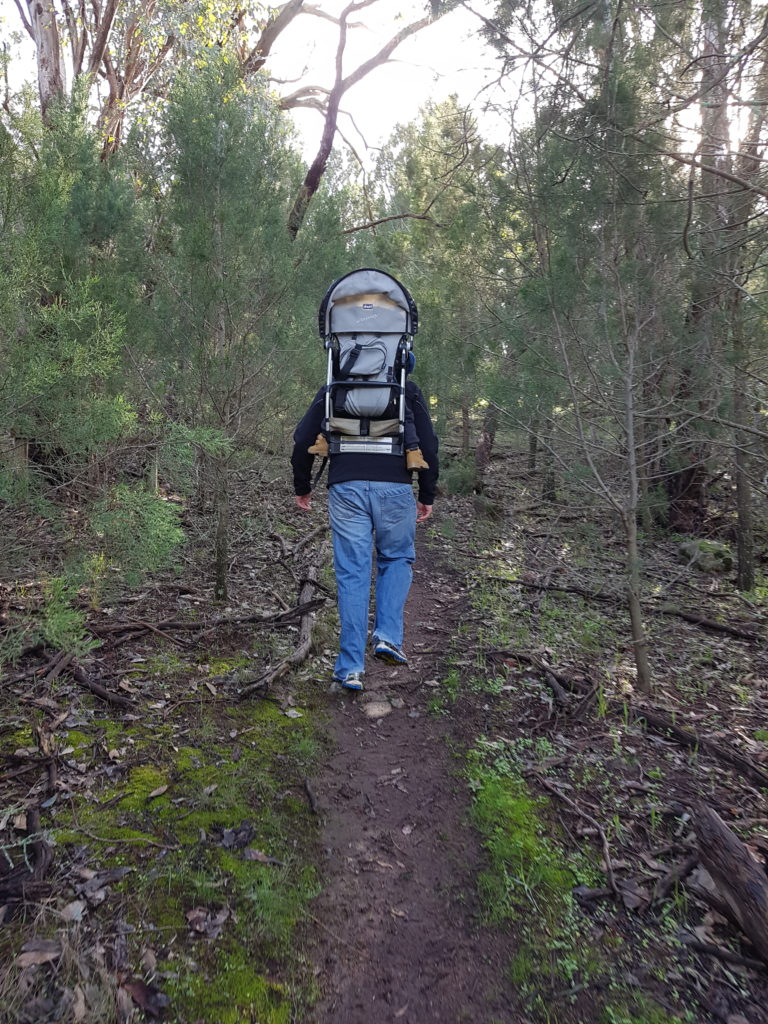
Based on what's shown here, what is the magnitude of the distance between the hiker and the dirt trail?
2.11ft

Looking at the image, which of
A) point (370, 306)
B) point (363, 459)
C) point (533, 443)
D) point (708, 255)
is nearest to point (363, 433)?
point (363, 459)

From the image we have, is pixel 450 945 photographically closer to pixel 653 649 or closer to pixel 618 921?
pixel 618 921

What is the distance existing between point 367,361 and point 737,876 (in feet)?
11.1

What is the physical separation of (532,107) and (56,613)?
203 inches

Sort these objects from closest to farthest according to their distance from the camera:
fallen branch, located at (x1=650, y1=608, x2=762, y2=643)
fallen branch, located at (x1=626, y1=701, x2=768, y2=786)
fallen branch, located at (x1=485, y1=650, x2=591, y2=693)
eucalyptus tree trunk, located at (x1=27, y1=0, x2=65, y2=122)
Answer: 1. fallen branch, located at (x1=626, y1=701, x2=768, y2=786)
2. fallen branch, located at (x1=485, y1=650, x2=591, y2=693)
3. fallen branch, located at (x1=650, y1=608, x2=762, y2=643)
4. eucalyptus tree trunk, located at (x1=27, y1=0, x2=65, y2=122)

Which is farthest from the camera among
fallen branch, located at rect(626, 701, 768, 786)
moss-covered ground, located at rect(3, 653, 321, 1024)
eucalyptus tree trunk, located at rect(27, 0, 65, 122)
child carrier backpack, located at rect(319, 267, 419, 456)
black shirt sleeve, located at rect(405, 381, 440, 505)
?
eucalyptus tree trunk, located at rect(27, 0, 65, 122)

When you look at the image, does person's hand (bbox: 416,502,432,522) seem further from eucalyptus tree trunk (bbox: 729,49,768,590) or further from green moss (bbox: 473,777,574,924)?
eucalyptus tree trunk (bbox: 729,49,768,590)

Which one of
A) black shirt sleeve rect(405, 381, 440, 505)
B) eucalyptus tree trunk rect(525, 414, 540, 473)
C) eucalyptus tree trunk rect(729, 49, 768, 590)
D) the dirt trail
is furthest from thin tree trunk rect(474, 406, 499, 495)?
the dirt trail

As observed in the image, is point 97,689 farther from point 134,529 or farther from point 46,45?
point 46,45

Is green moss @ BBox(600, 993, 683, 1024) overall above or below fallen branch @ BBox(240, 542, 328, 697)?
above

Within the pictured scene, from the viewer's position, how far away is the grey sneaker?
185 inches

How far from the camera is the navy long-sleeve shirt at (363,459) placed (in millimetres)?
4355

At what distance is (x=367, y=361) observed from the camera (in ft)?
13.9

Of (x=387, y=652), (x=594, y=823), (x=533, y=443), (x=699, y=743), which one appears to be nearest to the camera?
(x=594, y=823)
